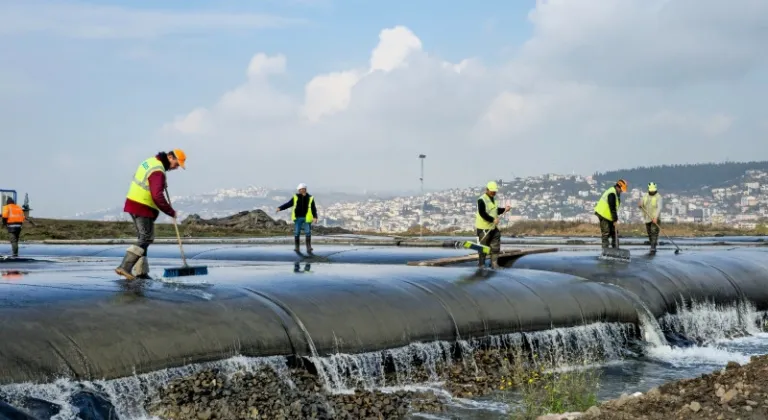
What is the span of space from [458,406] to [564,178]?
148864 millimetres

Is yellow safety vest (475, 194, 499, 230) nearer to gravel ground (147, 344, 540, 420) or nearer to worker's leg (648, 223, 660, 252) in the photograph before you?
gravel ground (147, 344, 540, 420)

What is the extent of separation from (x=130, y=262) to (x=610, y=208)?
41.1 ft

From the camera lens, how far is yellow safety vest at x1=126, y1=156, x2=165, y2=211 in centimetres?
1263

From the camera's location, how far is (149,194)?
12844mm

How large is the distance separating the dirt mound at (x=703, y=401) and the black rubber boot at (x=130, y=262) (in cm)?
782

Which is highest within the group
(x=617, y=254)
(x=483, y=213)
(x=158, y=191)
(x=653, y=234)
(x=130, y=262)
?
(x=158, y=191)

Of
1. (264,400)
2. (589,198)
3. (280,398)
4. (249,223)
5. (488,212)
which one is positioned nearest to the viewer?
(264,400)

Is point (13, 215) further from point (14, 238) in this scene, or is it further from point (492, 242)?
point (492, 242)

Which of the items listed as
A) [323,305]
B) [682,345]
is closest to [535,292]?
[682,345]

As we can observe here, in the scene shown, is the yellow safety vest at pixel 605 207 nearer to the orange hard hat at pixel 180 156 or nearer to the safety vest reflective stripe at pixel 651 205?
the safety vest reflective stripe at pixel 651 205

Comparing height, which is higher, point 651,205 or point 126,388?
point 651,205

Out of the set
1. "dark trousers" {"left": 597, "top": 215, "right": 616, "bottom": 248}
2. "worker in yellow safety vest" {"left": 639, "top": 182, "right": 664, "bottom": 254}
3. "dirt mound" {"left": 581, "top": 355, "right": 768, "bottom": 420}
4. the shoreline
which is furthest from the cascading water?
the shoreline

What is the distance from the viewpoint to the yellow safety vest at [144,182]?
1263 cm

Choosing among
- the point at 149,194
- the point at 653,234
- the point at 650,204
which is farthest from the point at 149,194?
the point at 653,234
